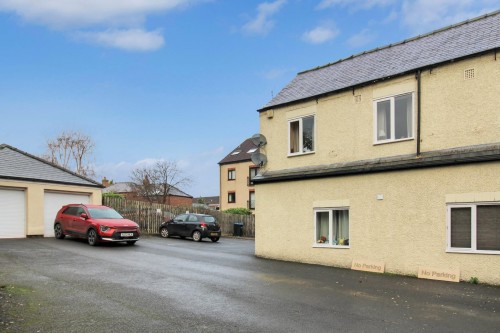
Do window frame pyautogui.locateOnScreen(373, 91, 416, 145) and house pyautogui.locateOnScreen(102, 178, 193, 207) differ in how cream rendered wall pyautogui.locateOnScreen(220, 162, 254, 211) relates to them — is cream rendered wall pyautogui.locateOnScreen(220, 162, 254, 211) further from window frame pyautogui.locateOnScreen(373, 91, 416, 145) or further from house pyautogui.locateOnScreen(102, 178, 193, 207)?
window frame pyautogui.locateOnScreen(373, 91, 416, 145)

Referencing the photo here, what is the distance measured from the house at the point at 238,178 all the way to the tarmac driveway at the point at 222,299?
40.2 meters

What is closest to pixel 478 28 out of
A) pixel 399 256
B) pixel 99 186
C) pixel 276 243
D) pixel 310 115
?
pixel 310 115

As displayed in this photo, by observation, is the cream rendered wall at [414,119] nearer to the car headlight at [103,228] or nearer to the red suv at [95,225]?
the red suv at [95,225]

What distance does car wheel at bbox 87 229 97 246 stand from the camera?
18578 mm

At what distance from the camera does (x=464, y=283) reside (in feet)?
37.1

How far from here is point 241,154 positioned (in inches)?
2276

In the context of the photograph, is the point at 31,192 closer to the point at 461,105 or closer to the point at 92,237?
the point at 92,237

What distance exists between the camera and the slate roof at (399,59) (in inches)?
504

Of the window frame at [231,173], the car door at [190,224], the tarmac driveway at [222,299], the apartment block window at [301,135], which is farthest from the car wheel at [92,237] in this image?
the window frame at [231,173]

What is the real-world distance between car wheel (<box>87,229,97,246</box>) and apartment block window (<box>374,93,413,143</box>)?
12.2 m

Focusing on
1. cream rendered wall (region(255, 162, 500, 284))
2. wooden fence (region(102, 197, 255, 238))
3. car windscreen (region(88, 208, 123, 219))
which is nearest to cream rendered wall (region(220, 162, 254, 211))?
wooden fence (region(102, 197, 255, 238))

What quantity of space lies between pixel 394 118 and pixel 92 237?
13.1 m

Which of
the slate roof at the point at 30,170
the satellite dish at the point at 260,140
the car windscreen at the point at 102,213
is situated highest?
the satellite dish at the point at 260,140

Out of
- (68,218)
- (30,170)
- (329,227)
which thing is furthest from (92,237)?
(329,227)
